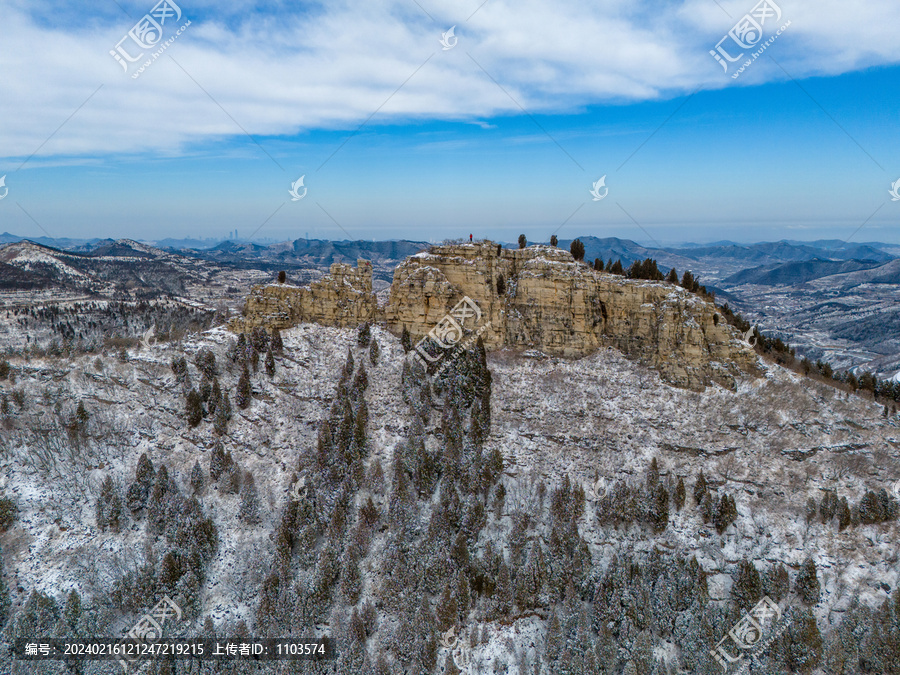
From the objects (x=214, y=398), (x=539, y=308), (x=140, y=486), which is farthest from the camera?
(x=539, y=308)

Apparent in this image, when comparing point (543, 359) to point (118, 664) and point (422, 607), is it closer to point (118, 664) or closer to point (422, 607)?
point (422, 607)

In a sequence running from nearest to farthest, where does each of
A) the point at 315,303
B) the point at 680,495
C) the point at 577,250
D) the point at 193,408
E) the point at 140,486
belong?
the point at 680,495 < the point at 140,486 < the point at 193,408 < the point at 315,303 < the point at 577,250

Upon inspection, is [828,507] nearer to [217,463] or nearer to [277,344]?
[217,463]

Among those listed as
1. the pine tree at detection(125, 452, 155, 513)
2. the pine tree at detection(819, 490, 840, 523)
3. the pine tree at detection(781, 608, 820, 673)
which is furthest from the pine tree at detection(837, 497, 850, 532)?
the pine tree at detection(125, 452, 155, 513)

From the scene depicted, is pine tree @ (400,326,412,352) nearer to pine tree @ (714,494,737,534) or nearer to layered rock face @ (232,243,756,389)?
layered rock face @ (232,243,756,389)

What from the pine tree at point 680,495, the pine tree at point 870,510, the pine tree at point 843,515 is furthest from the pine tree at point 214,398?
the pine tree at point 870,510

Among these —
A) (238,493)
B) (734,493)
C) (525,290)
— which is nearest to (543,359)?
(525,290)

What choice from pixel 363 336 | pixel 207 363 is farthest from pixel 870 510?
pixel 207 363

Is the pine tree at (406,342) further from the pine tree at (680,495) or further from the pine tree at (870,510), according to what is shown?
the pine tree at (870,510)

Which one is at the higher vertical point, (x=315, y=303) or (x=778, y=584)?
(x=315, y=303)
